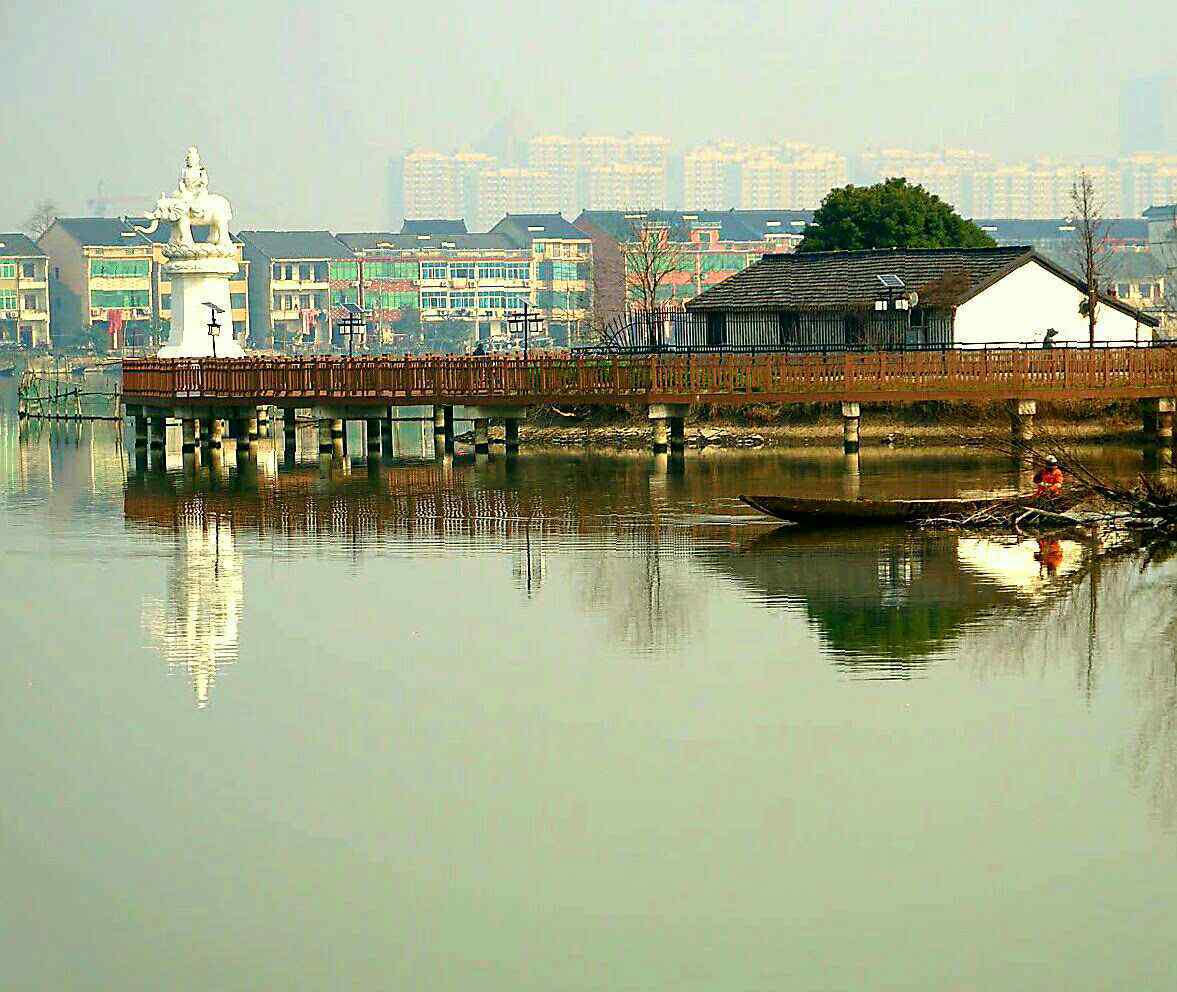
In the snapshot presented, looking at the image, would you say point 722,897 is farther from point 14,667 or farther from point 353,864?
point 14,667

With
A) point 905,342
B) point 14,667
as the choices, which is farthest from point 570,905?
point 905,342

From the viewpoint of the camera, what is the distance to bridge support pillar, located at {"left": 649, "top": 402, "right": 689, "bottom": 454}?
58.6 meters

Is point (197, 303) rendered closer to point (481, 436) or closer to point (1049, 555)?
point (481, 436)

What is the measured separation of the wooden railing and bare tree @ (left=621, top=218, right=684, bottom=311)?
28719 mm

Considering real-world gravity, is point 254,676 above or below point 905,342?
below

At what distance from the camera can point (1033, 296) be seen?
205ft

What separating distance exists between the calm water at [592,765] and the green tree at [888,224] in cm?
3592

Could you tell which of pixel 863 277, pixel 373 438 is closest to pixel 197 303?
pixel 373 438

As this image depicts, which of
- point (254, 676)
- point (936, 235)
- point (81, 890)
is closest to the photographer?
point (81, 890)

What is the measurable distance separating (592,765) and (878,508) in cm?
1747

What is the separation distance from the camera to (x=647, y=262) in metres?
104

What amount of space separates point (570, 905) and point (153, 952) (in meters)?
3.28

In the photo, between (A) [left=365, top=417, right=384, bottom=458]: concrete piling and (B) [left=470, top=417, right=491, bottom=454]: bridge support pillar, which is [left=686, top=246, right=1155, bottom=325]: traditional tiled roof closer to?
(B) [left=470, top=417, right=491, bottom=454]: bridge support pillar

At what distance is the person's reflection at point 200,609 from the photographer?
28438mm
